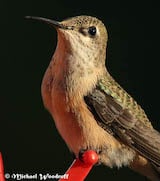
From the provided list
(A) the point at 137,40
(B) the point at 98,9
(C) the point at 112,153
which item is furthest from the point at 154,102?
(C) the point at 112,153

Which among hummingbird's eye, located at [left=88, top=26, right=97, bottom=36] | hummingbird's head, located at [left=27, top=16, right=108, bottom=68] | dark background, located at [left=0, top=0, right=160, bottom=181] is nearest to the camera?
hummingbird's head, located at [left=27, top=16, right=108, bottom=68]

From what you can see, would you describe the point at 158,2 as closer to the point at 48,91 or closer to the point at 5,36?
the point at 5,36

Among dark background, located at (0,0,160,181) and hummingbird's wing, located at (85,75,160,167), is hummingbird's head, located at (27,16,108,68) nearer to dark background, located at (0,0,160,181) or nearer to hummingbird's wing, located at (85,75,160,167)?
hummingbird's wing, located at (85,75,160,167)

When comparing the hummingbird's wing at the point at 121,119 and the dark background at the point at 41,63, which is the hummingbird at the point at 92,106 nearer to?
the hummingbird's wing at the point at 121,119

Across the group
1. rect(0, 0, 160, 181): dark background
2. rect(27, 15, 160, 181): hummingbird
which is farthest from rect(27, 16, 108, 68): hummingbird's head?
rect(0, 0, 160, 181): dark background

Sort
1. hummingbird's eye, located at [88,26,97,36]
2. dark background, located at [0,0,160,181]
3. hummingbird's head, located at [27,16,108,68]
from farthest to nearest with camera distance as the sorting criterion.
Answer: dark background, located at [0,0,160,181] → hummingbird's eye, located at [88,26,97,36] → hummingbird's head, located at [27,16,108,68]

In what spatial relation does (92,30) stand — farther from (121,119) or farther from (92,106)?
(121,119)

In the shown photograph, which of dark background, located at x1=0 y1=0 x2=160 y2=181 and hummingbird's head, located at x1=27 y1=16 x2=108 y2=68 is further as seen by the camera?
dark background, located at x1=0 y1=0 x2=160 y2=181

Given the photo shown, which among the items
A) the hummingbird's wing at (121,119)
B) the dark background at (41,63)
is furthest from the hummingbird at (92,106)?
the dark background at (41,63)
